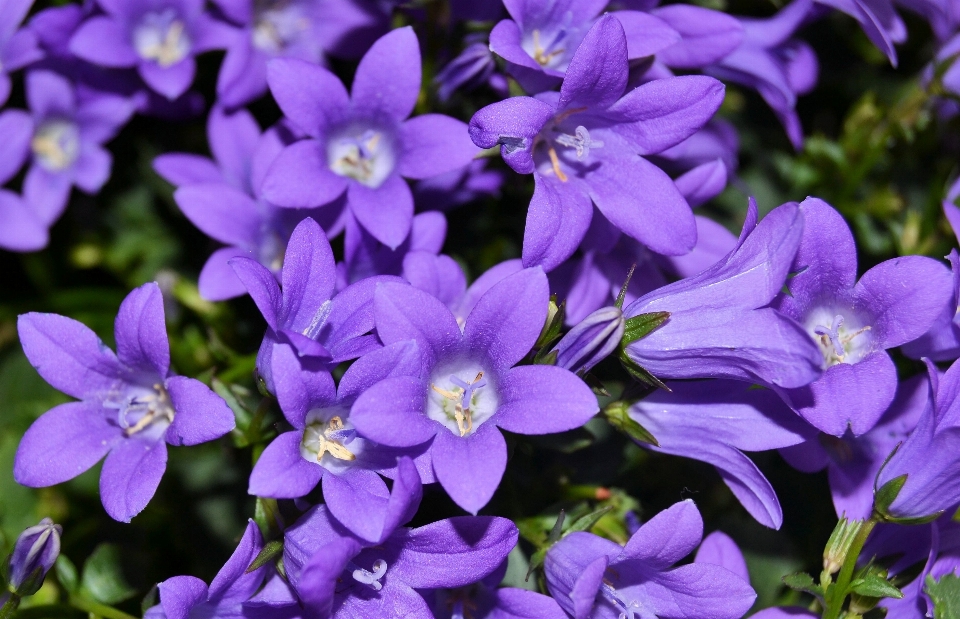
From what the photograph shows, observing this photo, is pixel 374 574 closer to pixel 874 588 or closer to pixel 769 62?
pixel 874 588

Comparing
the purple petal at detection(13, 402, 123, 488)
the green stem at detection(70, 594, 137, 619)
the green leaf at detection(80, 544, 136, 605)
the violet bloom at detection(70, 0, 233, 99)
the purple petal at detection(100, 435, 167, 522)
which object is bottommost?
the green leaf at detection(80, 544, 136, 605)

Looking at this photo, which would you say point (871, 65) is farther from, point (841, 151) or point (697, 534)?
point (697, 534)

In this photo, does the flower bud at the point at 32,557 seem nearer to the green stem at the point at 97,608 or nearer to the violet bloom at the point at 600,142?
the green stem at the point at 97,608

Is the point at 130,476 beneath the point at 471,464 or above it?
beneath

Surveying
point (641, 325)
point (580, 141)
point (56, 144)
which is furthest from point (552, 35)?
point (56, 144)

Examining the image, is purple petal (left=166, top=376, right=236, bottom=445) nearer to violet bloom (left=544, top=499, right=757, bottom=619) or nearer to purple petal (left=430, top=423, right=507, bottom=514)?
purple petal (left=430, top=423, right=507, bottom=514)

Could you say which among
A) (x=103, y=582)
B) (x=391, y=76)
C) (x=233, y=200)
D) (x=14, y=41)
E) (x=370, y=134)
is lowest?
(x=103, y=582)

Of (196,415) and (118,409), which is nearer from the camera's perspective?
(196,415)

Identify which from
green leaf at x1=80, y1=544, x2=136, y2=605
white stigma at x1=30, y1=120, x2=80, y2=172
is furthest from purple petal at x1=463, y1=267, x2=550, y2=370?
white stigma at x1=30, y1=120, x2=80, y2=172
